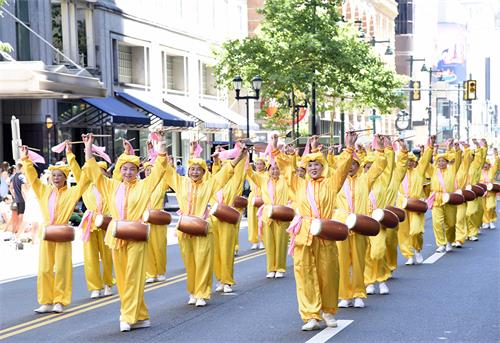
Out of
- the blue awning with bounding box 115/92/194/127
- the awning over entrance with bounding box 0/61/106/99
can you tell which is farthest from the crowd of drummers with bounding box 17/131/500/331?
the blue awning with bounding box 115/92/194/127

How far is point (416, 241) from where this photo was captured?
55.0 ft

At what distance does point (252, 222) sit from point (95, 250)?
6760 mm

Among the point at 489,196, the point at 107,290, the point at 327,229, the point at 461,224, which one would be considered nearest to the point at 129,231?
the point at 327,229

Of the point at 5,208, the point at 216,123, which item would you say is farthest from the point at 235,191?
the point at 216,123

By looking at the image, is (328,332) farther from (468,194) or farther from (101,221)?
(468,194)

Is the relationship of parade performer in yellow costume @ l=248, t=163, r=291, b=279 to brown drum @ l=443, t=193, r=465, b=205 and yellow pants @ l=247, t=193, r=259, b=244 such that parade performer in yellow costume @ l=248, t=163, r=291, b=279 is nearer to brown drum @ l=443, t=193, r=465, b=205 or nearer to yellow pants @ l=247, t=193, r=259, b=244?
yellow pants @ l=247, t=193, r=259, b=244

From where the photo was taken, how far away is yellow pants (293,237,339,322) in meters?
10.2

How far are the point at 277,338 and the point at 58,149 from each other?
4192 millimetres

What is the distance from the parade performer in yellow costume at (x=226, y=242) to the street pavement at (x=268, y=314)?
297 mm

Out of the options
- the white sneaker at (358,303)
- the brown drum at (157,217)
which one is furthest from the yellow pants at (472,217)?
the white sneaker at (358,303)

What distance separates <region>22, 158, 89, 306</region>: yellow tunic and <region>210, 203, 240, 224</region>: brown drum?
2.30 meters

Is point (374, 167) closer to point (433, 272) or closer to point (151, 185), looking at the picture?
point (151, 185)

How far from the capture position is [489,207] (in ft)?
81.5

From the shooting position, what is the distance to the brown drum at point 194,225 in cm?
1198
